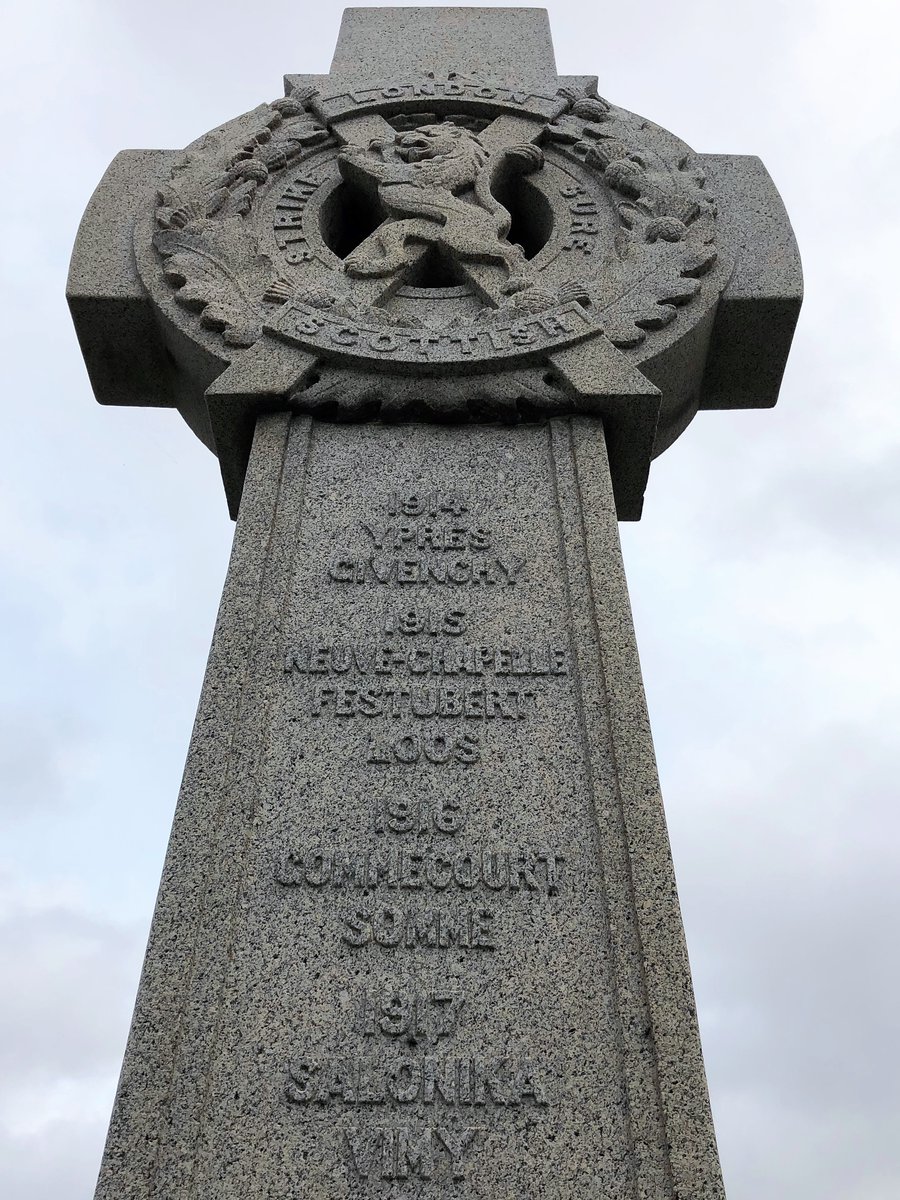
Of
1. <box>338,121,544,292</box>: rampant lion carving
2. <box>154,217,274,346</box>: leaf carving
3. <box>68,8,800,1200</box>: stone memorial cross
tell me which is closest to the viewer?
<box>68,8,800,1200</box>: stone memorial cross

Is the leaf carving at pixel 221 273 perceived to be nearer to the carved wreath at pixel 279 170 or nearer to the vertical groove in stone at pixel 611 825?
the carved wreath at pixel 279 170

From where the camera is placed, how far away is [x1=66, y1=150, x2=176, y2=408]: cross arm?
612 centimetres

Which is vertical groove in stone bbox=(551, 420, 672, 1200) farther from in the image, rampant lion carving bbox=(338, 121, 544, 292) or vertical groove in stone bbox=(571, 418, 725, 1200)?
rampant lion carving bbox=(338, 121, 544, 292)

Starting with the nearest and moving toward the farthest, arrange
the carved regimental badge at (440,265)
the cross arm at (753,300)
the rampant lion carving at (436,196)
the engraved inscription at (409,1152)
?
the engraved inscription at (409,1152) < the carved regimental badge at (440,265) < the cross arm at (753,300) < the rampant lion carving at (436,196)

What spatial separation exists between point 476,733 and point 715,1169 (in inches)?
66.4

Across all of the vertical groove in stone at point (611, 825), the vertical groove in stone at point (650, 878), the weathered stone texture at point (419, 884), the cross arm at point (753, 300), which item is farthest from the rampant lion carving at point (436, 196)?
the vertical groove in stone at point (650, 878)

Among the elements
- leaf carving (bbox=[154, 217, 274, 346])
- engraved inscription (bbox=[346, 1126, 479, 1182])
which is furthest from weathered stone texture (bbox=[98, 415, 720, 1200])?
leaf carving (bbox=[154, 217, 274, 346])

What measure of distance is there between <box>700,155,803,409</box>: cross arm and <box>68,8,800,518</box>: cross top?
15 millimetres

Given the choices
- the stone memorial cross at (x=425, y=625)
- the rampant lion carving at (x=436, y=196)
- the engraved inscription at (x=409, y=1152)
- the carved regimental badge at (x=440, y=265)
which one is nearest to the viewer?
the engraved inscription at (x=409, y=1152)

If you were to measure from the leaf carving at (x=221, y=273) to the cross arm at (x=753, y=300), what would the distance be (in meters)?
2.63

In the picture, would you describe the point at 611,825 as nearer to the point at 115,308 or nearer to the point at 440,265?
the point at 440,265

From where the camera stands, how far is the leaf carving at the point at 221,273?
18.8 ft

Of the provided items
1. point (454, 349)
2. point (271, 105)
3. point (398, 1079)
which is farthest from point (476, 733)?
point (271, 105)

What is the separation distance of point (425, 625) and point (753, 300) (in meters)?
2.98
